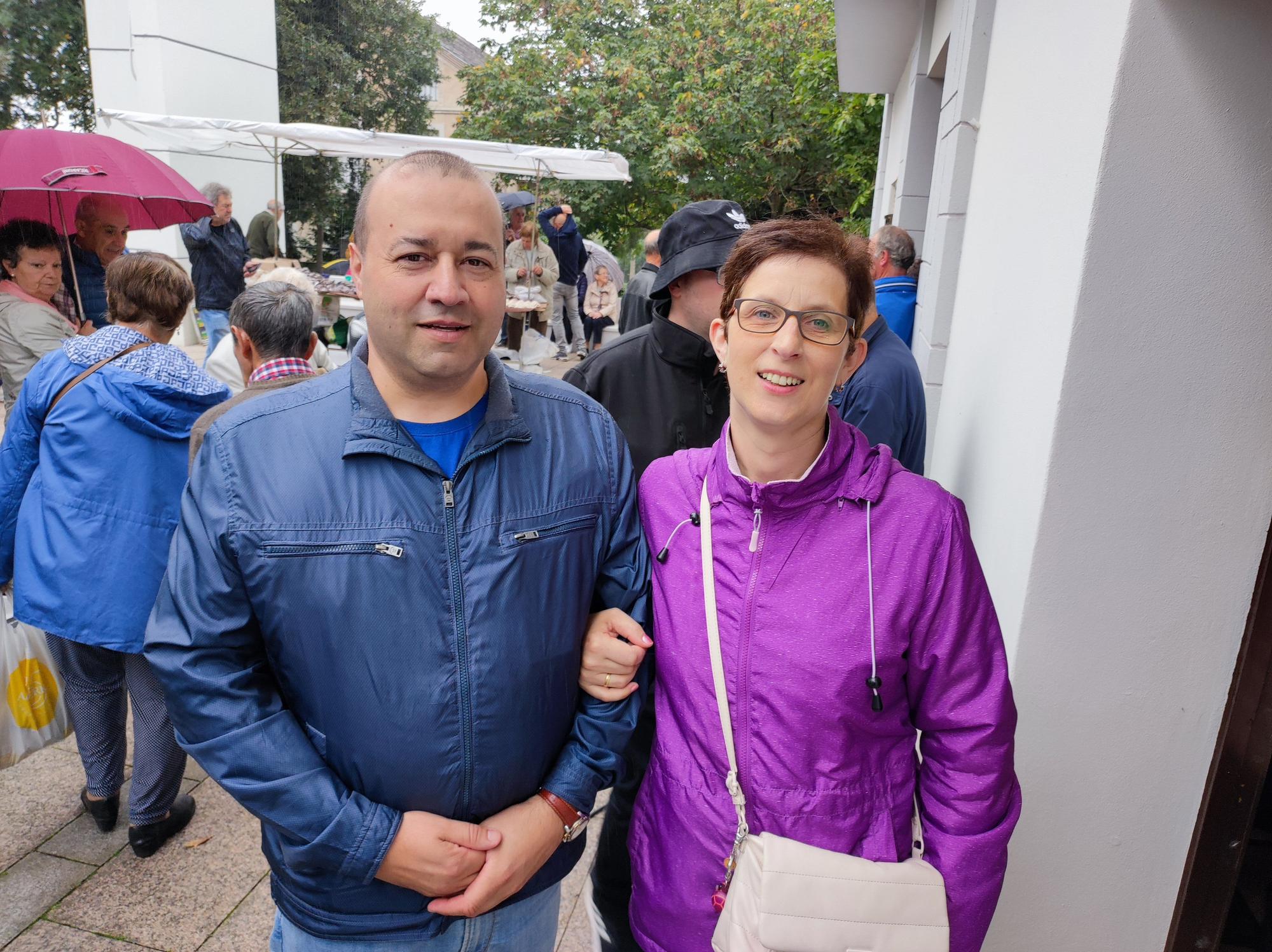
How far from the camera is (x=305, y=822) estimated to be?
1459 mm

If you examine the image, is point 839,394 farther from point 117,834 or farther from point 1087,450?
point 117,834

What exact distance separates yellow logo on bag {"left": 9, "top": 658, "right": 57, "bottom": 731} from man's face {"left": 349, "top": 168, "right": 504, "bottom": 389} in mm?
2176

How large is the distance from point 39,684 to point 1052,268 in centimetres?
324

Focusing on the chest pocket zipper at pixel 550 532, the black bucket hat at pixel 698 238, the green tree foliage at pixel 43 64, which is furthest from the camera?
the green tree foliage at pixel 43 64

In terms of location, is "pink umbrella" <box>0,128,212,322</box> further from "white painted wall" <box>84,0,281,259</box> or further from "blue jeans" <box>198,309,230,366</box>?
"white painted wall" <box>84,0,281,259</box>

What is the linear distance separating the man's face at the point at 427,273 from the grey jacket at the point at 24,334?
3.14 metres

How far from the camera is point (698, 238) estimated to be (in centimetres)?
286

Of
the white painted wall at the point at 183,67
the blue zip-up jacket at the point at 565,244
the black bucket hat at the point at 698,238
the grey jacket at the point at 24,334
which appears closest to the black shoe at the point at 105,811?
the grey jacket at the point at 24,334

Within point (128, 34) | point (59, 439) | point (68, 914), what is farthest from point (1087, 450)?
point (128, 34)

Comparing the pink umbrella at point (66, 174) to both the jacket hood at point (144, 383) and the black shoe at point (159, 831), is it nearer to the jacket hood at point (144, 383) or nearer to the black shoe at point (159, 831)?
the jacket hood at point (144, 383)

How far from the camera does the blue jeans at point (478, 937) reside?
5.35 feet

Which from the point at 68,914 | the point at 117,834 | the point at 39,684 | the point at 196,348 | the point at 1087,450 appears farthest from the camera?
the point at 196,348

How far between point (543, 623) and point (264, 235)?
1131 centimetres

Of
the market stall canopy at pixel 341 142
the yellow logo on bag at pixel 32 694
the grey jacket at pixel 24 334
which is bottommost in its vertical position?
the yellow logo on bag at pixel 32 694
